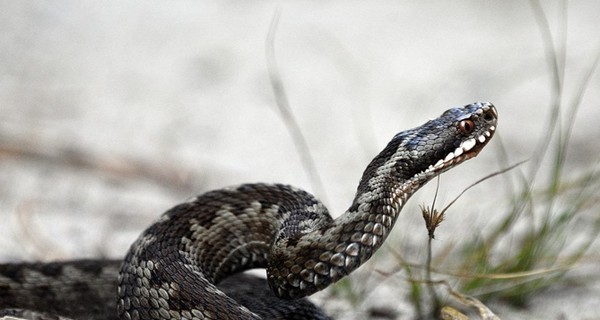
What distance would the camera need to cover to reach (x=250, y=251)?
4723 millimetres

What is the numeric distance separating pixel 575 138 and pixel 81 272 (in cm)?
627

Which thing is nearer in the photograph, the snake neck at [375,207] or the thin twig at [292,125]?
the snake neck at [375,207]

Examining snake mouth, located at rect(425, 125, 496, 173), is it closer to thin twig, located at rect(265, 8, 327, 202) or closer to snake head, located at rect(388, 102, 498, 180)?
snake head, located at rect(388, 102, 498, 180)

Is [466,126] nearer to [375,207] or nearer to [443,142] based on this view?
[443,142]

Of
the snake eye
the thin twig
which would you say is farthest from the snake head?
the thin twig

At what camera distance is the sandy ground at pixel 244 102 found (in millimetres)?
7121

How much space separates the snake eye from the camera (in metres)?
4.53

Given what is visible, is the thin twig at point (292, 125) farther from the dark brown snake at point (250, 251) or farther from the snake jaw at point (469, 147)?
the snake jaw at point (469, 147)

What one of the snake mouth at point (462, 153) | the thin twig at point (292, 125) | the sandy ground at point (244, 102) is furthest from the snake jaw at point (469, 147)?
the thin twig at point (292, 125)

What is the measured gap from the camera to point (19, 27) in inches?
449

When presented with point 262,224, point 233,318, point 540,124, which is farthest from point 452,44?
point 233,318

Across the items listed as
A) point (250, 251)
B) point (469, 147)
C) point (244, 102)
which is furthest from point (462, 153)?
point (244, 102)

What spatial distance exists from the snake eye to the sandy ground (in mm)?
1526

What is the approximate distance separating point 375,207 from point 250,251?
90 cm
